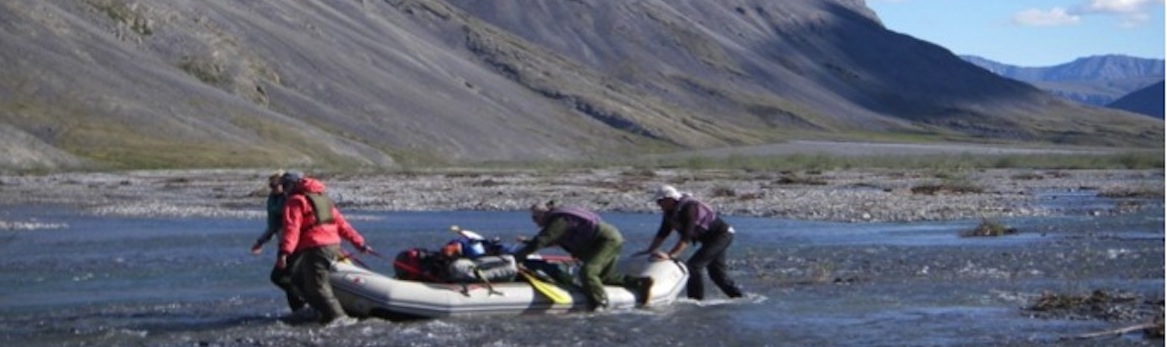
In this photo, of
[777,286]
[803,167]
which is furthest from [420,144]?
[777,286]

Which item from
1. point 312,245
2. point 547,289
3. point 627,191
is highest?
point 312,245

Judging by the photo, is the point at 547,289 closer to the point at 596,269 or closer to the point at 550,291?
the point at 550,291

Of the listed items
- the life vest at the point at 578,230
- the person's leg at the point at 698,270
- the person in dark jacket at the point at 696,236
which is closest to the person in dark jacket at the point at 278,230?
the life vest at the point at 578,230

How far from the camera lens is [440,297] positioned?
24.2 metres

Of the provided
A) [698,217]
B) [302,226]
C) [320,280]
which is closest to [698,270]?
[698,217]

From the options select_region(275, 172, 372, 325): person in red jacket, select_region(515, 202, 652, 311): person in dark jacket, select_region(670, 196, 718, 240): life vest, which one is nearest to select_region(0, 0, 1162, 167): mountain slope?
select_region(670, 196, 718, 240): life vest

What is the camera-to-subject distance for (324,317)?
23938 millimetres

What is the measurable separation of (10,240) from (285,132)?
75.5 meters

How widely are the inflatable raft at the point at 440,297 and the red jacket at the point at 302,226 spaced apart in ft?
2.32

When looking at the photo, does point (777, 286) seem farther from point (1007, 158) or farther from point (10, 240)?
point (1007, 158)

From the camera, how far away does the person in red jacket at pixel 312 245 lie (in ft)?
77.2

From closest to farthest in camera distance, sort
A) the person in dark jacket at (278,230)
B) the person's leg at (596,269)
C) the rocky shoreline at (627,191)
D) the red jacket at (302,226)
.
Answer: the red jacket at (302,226) → the person in dark jacket at (278,230) → the person's leg at (596,269) → the rocky shoreline at (627,191)

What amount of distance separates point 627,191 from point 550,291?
4275cm

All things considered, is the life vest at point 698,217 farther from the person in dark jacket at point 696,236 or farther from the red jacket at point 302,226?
the red jacket at point 302,226
